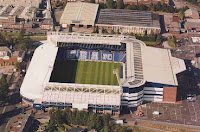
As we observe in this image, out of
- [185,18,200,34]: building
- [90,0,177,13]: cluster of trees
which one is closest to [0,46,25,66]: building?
[90,0,177,13]: cluster of trees

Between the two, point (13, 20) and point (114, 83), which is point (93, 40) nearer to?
point (114, 83)

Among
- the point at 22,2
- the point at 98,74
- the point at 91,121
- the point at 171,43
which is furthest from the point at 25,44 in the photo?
the point at 171,43

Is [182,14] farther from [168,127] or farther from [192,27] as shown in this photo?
[168,127]

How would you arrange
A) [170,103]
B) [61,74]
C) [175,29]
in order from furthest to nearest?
[175,29], [61,74], [170,103]

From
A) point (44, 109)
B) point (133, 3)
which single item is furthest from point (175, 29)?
point (44, 109)

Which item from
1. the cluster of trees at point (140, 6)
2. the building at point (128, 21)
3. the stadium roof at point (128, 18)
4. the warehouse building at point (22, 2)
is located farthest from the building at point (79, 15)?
the warehouse building at point (22, 2)

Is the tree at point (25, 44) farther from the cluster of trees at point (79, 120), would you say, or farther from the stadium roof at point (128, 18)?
the cluster of trees at point (79, 120)
